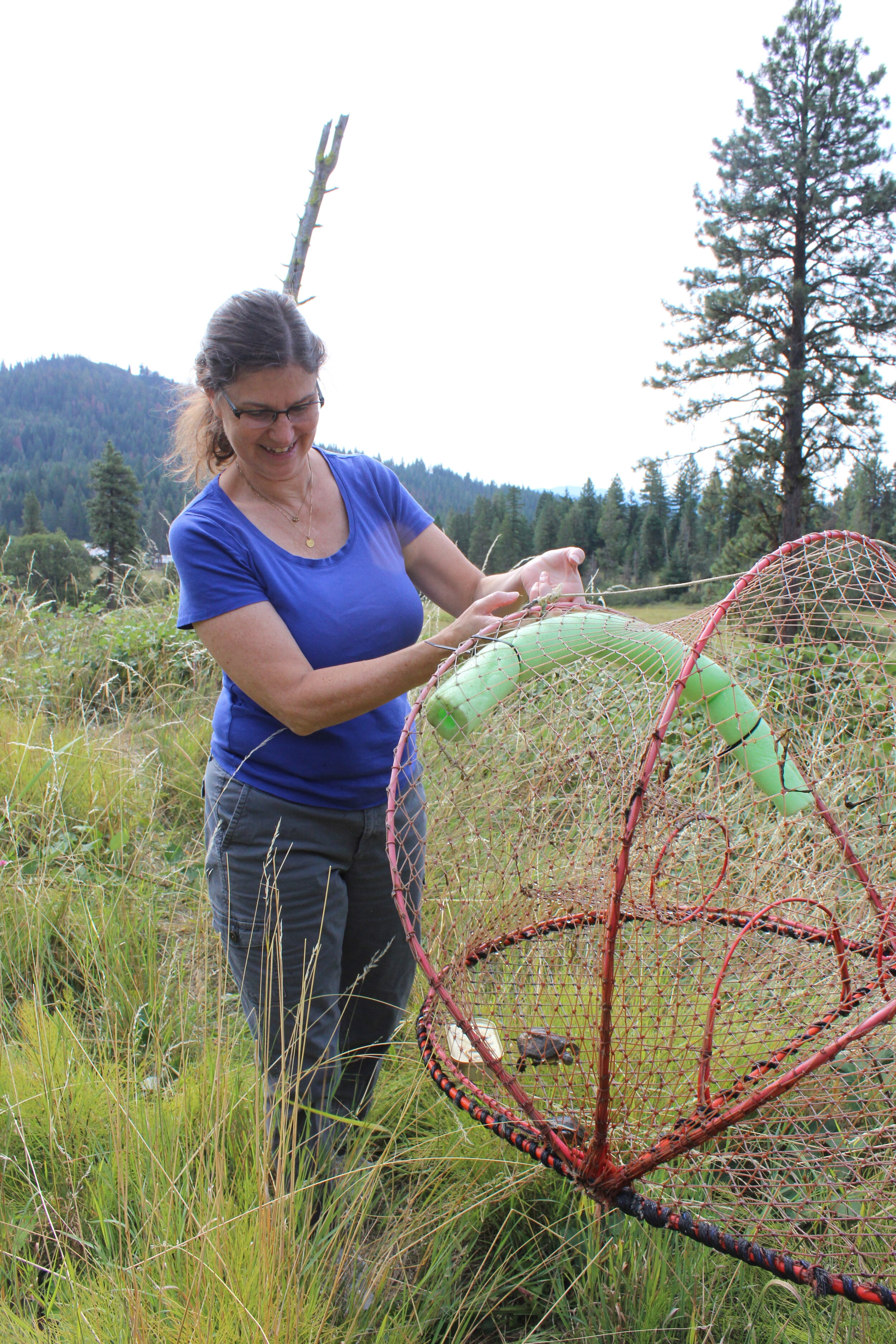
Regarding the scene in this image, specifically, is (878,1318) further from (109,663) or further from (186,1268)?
(109,663)

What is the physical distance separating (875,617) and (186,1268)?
5.02ft

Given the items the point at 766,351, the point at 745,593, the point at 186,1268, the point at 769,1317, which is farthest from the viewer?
the point at 766,351

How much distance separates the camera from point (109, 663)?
15.4 ft

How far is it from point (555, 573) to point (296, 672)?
54 cm

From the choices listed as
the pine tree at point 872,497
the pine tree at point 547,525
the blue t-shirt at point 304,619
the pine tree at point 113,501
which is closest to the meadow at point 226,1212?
the blue t-shirt at point 304,619

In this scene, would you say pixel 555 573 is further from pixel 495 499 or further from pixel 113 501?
pixel 495 499

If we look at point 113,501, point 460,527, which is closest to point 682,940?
point 113,501

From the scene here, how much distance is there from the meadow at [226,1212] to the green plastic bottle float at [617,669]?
0.67m

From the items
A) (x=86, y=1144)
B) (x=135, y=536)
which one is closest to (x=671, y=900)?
(x=86, y=1144)

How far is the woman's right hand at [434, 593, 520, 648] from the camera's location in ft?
4.24

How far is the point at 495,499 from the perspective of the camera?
56.8m

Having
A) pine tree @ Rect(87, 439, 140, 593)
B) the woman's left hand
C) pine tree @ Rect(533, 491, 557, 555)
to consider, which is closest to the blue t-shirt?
the woman's left hand

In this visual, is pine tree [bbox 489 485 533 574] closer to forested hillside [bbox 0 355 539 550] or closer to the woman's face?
forested hillside [bbox 0 355 539 550]

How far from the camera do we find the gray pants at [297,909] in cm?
142
